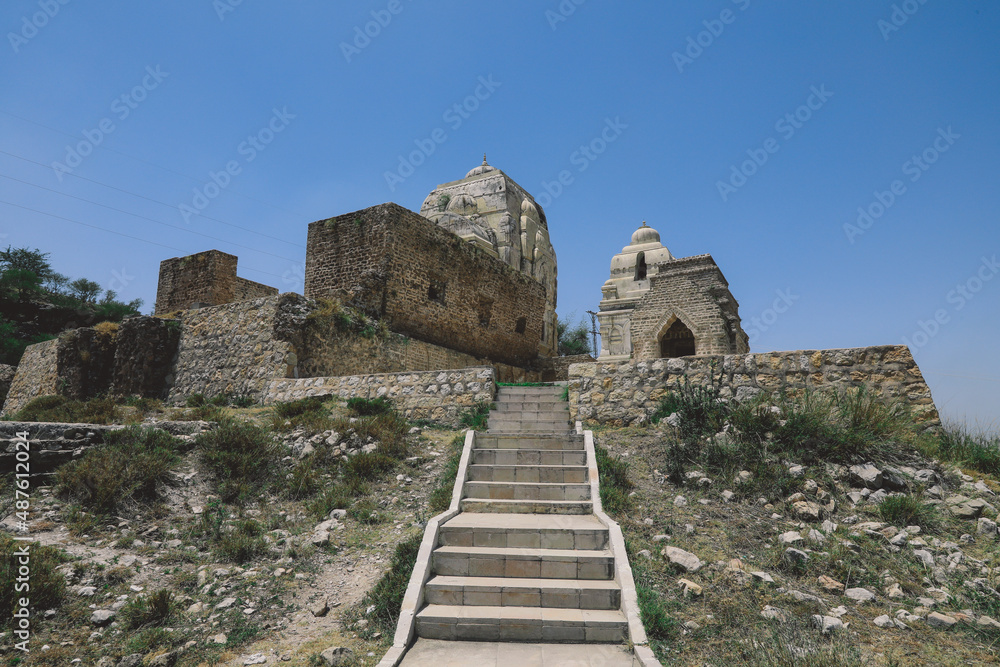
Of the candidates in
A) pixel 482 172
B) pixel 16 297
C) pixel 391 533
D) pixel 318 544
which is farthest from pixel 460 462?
pixel 16 297

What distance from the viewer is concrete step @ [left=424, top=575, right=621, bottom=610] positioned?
15.9ft

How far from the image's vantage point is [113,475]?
20.6 ft

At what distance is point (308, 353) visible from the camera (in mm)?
11953

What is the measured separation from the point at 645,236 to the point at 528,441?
2135 cm

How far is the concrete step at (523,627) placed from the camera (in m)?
4.50

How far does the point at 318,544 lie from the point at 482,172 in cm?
2832

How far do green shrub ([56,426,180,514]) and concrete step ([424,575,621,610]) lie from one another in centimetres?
374

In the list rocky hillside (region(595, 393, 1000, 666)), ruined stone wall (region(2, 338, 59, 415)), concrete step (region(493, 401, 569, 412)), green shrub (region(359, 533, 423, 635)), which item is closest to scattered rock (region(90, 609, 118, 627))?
green shrub (region(359, 533, 423, 635))

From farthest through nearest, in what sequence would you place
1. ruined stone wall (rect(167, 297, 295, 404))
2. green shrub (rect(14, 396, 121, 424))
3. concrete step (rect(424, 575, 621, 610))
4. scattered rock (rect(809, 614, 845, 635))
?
ruined stone wall (rect(167, 297, 295, 404)) < green shrub (rect(14, 396, 121, 424)) < concrete step (rect(424, 575, 621, 610)) < scattered rock (rect(809, 614, 845, 635))

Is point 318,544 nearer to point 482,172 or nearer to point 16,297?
point 482,172

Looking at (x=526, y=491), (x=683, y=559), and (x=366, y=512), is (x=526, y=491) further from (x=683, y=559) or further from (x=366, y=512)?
(x=683, y=559)

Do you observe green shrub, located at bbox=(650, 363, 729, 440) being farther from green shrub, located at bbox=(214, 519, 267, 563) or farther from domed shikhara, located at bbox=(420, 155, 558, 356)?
domed shikhara, located at bbox=(420, 155, 558, 356)

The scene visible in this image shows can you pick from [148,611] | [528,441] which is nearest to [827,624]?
[528,441]

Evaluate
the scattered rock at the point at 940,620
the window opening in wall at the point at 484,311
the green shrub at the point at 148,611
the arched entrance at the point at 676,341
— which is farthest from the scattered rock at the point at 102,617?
the arched entrance at the point at 676,341
